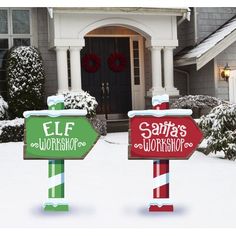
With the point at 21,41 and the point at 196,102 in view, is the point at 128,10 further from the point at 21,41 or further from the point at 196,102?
the point at 21,41

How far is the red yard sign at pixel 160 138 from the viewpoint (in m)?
5.61

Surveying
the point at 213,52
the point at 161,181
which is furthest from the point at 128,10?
the point at 161,181

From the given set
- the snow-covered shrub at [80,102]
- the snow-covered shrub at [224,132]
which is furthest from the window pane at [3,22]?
the snow-covered shrub at [224,132]

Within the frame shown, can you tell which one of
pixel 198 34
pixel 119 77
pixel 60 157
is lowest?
pixel 60 157

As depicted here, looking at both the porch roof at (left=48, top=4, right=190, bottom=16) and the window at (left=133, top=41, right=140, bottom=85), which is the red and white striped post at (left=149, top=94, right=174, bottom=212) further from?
the window at (left=133, top=41, right=140, bottom=85)

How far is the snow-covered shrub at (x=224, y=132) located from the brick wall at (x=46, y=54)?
725cm

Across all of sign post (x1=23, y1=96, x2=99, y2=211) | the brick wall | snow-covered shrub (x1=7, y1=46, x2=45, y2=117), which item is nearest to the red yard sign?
sign post (x1=23, y1=96, x2=99, y2=211)

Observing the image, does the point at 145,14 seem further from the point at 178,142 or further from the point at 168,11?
the point at 178,142

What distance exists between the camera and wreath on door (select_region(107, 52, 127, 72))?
54.9 ft

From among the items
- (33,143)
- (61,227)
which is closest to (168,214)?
(61,227)

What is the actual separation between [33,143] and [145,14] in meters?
10.2

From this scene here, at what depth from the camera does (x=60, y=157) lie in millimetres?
5637

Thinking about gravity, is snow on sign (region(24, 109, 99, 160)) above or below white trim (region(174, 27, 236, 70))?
below

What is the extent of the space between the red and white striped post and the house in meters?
8.98
